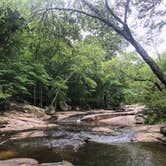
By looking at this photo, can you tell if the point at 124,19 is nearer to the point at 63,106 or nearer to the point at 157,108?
the point at 157,108

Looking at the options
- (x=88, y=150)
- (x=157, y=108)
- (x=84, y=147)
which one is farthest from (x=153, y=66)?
(x=157, y=108)

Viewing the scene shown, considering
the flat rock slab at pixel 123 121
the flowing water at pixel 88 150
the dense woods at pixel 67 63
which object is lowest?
the flowing water at pixel 88 150

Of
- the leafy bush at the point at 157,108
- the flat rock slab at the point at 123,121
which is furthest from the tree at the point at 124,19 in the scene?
the flat rock slab at the point at 123,121

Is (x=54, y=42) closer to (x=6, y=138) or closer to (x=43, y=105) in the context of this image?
(x=6, y=138)

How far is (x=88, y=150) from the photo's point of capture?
12094mm

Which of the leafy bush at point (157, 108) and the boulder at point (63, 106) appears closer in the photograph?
the leafy bush at point (157, 108)

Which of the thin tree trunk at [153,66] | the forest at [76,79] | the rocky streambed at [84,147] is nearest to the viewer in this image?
the thin tree trunk at [153,66]

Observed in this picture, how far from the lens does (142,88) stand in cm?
2150

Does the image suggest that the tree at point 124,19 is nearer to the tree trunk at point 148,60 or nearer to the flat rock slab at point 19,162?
the tree trunk at point 148,60

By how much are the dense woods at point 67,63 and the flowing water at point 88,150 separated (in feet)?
10.8

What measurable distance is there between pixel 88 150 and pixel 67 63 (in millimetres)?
25558

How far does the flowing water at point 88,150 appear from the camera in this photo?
10.4m

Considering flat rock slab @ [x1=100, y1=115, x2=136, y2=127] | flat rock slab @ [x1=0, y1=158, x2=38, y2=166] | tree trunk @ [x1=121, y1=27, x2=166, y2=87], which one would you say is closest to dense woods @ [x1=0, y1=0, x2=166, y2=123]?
tree trunk @ [x1=121, y1=27, x2=166, y2=87]

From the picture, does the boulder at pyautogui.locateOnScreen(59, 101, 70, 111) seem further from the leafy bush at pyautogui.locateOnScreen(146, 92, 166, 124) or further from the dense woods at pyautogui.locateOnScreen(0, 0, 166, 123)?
the leafy bush at pyautogui.locateOnScreen(146, 92, 166, 124)
